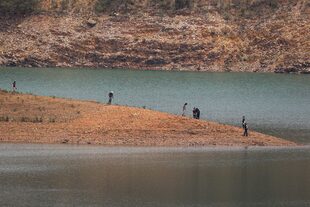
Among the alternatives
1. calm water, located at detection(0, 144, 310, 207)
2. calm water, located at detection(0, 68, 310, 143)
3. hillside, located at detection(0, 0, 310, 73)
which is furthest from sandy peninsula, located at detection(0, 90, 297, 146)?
hillside, located at detection(0, 0, 310, 73)

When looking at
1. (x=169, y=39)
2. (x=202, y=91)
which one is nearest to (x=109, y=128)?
(x=202, y=91)

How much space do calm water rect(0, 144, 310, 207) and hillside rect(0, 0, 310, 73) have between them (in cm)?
8454

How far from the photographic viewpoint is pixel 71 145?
55531 mm

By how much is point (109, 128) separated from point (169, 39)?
285 ft

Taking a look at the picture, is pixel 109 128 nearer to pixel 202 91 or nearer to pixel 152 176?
pixel 152 176

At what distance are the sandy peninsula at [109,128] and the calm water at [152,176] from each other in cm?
170

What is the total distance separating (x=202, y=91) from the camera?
Result: 101625 millimetres

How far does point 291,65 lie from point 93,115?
84.1 m

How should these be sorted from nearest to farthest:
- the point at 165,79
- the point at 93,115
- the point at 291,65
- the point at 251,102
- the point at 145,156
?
the point at 145,156 → the point at 93,115 → the point at 251,102 → the point at 165,79 → the point at 291,65

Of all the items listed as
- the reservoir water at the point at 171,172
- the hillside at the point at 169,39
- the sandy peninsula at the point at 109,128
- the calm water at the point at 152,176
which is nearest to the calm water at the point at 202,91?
the reservoir water at the point at 171,172

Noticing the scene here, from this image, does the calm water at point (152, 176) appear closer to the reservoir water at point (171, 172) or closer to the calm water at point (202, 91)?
the reservoir water at point (171, 172)

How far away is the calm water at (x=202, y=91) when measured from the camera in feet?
244

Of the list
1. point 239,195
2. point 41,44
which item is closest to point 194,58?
point 41,44

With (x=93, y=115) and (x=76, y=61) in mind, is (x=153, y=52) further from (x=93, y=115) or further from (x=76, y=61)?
(x=93, y=115)
